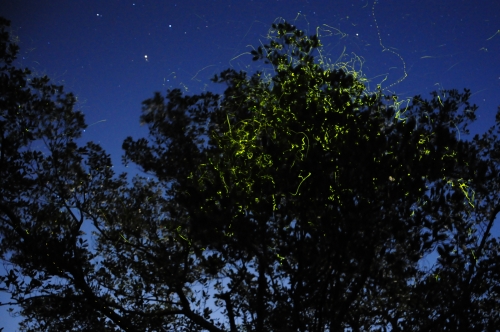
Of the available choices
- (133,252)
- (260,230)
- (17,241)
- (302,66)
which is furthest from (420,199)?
(17,241)

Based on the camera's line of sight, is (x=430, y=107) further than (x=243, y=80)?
No

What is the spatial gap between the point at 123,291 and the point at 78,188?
2.83m

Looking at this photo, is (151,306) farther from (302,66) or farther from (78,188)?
(302,66)

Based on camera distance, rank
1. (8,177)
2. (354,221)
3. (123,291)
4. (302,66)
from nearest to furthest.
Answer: (354,221) → (302,66) → (8,177) → (123,291)

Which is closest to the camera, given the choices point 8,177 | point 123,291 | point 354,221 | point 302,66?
point 354,221

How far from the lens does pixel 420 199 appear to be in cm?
725

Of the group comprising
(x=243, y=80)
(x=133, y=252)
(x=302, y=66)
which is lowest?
(x=133, y=252)

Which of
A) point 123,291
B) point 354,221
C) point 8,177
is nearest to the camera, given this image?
point 354,221

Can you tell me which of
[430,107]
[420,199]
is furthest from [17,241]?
[430,107]

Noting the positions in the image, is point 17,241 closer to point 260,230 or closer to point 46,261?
point 46,261

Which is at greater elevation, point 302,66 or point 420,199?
point 302,66

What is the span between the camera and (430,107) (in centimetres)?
909

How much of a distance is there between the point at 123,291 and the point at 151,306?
82cm

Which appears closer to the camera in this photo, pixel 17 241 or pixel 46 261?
pixel 46 261
